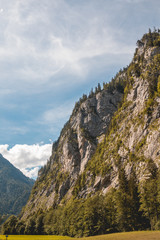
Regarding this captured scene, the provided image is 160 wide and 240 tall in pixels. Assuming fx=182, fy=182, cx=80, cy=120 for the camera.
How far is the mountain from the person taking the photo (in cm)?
6806

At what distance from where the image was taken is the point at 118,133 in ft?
463

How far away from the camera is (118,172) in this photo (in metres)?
106

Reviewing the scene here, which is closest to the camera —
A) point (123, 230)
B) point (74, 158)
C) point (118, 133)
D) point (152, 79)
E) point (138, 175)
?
point (123, 230)

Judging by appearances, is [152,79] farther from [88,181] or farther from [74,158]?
[74,158]

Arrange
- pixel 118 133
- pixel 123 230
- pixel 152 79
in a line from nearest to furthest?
pixel 123 230, pixel 152 79, pixel 118 133

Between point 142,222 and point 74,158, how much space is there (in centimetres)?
12209

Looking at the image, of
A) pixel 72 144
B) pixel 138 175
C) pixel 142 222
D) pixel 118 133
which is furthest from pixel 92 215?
pixel 72 144

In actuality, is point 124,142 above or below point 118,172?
above

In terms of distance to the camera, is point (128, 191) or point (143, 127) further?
point (143, 127)

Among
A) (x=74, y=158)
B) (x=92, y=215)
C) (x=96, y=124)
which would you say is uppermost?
(x=96, y=124)

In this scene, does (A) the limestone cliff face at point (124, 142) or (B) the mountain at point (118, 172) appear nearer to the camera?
(B) the mountain at point (118, 172)

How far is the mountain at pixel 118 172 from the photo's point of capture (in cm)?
6806

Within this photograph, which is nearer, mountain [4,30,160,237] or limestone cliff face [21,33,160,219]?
mountain [4,30,160,237]

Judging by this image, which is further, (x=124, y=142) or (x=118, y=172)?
(x=124, y=142)
